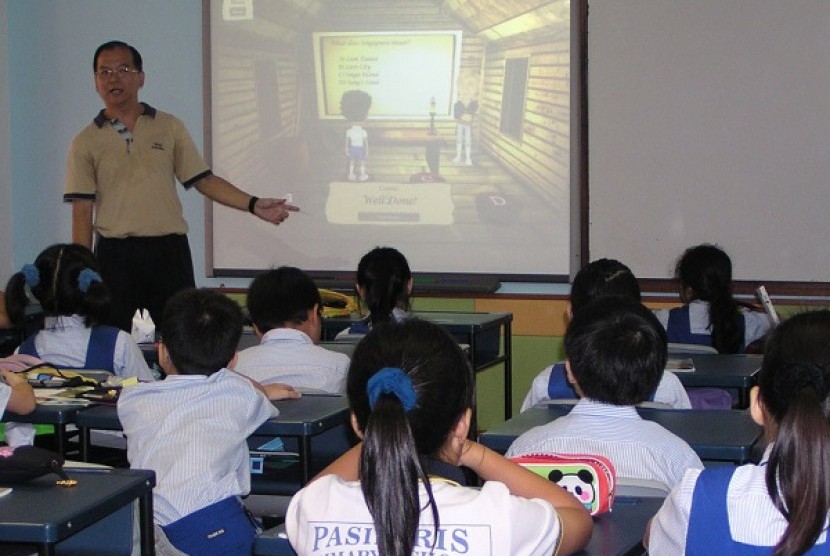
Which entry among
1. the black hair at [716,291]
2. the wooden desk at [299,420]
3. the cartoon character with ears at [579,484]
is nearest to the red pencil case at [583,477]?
the cartoon character with ears at [579,484]

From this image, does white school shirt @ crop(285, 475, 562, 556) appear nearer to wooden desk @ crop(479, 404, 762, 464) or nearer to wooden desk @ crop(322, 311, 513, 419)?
wooden desk @ crop(479, 404, 762, 464)

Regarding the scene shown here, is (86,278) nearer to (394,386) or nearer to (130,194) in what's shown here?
(130,194)

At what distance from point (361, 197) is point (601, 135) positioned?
1.29m

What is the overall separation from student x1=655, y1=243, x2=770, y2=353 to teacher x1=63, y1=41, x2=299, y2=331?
1.64 meters

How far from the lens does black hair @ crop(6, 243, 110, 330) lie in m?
3.64

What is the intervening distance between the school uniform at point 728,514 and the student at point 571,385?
3.84 feet

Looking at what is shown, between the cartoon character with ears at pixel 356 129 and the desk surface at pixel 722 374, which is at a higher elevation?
the cartoon character with ears at pixel 356 129

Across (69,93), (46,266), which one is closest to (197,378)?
(46,266)

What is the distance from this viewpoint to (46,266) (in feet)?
12.0

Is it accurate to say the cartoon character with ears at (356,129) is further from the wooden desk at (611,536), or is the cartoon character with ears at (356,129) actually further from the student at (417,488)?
the student at (417,488)

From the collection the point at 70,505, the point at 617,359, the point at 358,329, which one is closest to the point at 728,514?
the point at 617,359

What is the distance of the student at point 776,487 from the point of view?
1497 millimetres

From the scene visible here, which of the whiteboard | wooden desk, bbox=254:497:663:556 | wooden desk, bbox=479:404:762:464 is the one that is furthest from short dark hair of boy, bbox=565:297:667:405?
the whiteboard

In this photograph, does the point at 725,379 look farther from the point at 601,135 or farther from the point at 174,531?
the point at 601,135
